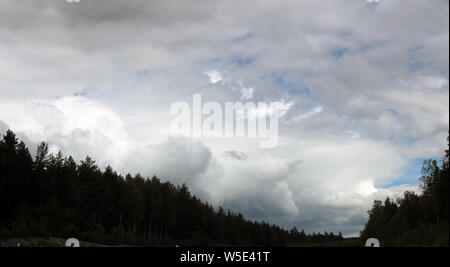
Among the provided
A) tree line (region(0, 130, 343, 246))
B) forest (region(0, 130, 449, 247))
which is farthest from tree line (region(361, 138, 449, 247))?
tree line (region(0, 130, 343, 246))

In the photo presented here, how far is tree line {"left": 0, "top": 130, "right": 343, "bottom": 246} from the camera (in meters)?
80.9

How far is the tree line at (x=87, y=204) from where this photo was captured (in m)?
80.9

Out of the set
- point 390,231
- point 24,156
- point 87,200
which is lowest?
point 390,231

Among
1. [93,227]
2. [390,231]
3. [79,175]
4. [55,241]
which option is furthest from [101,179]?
[390,231]

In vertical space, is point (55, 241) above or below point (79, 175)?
below

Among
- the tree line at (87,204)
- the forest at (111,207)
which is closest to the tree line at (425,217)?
the forest at (111,207)

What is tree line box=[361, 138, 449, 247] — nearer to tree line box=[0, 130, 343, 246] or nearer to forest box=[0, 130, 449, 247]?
forest box=[0, 130, 449, 247]

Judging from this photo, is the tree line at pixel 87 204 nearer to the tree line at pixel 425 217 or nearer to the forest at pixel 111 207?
the forest at pixel 111 207

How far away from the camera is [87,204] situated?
107562 mm

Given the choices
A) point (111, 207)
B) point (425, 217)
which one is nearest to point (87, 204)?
point (111, 207)

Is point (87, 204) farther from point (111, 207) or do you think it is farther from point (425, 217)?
point (425, 217)
